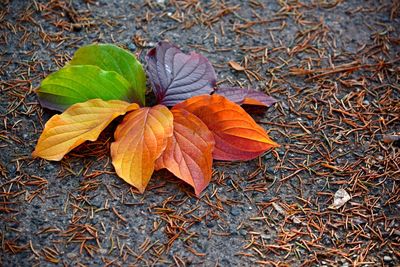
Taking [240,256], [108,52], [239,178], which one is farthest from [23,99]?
[240,256]

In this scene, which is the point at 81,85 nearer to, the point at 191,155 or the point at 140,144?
the point at 140,144

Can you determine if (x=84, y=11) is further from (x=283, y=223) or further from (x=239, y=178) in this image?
(x=283, y=223)

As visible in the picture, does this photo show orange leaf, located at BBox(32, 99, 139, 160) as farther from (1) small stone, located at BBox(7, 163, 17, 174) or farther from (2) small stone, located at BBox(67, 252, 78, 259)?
(2) small stone, located at BBox(67, 252, 78, 259)

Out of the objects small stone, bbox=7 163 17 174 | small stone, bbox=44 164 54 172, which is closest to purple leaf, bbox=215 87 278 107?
small stone, bbox=44 164 54 172

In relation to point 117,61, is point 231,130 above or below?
below

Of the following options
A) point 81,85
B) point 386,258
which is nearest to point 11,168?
point 81,85

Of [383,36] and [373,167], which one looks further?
[383,36]

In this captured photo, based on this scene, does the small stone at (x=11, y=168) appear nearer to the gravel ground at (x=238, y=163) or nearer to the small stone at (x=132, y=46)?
the gravel ground at (x=238, y=163)
